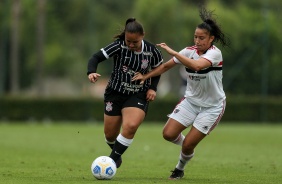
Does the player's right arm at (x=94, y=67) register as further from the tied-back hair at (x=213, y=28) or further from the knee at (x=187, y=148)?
the knee at (x=187, y=148)

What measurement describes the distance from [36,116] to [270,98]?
1060 cm

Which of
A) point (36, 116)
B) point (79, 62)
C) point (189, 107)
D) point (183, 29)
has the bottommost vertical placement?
point (79, 62)

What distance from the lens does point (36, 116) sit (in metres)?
34.8

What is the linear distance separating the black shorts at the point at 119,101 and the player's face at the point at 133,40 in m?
0.74

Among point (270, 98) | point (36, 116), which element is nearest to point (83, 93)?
point (36, 116)

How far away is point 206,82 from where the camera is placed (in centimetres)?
1141

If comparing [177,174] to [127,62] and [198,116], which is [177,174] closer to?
[198,116]

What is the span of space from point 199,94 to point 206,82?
0.24m

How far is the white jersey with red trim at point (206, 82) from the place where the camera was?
37.3 ft

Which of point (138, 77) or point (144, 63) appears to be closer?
point (138, 77)

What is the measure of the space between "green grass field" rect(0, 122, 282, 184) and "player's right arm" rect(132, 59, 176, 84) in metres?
1.47

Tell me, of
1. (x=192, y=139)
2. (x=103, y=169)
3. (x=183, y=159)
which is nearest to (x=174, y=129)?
(x=192, y=139)

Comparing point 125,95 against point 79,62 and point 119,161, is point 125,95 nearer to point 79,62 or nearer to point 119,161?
point 119,161

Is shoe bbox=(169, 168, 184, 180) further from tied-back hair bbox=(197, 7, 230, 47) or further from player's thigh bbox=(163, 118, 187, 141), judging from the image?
tied-back hair bbox=(197, 7, 230, 47)
